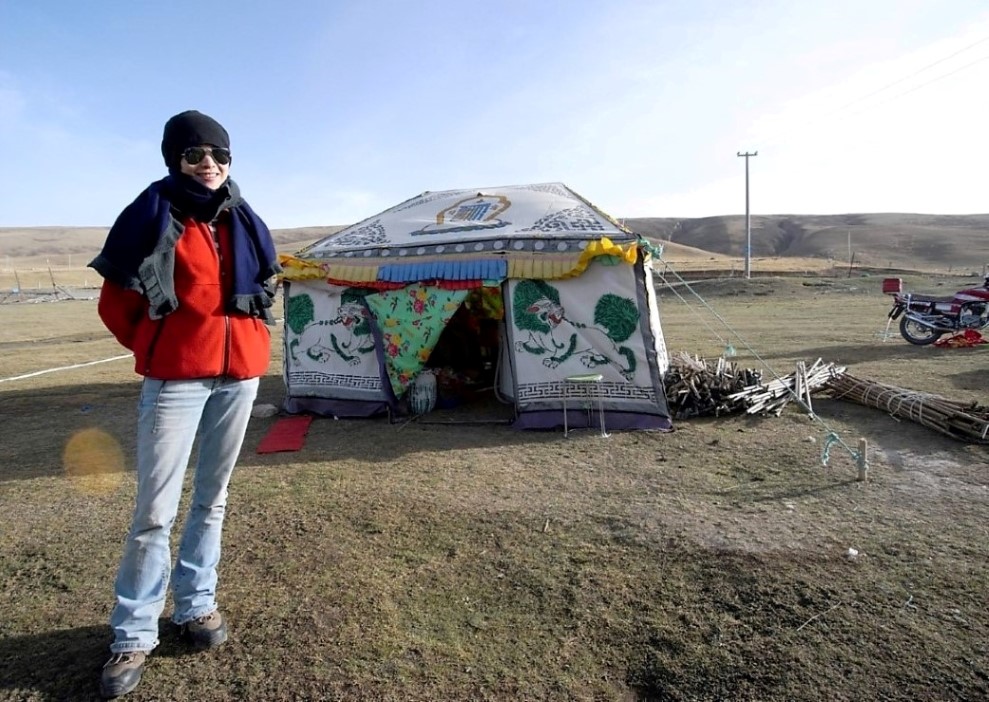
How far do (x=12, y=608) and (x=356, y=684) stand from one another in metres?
1.69

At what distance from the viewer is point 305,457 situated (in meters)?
5.07

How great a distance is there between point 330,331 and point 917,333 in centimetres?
857

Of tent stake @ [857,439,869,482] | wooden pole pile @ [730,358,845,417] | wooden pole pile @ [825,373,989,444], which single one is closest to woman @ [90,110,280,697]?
tent stake @ [857,439,869,482]

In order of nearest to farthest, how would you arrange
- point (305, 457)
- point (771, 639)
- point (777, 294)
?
1. point (771, 639)
2. point (305, 457)
3. point (777, 294)

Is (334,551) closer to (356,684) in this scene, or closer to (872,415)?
(356,684)

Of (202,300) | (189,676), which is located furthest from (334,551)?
(202,300)

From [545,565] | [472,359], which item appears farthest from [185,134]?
[472,359]

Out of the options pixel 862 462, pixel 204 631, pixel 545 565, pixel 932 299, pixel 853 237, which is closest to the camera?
pixel 204 631

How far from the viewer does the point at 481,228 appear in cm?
619

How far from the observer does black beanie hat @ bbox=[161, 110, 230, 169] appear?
211cm

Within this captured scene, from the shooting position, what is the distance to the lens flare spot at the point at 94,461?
4.48m

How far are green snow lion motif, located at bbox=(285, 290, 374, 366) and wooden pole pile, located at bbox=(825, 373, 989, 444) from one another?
4.61m

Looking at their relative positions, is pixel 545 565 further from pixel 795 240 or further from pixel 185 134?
pixel 795 240

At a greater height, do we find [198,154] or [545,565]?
[198,154]
